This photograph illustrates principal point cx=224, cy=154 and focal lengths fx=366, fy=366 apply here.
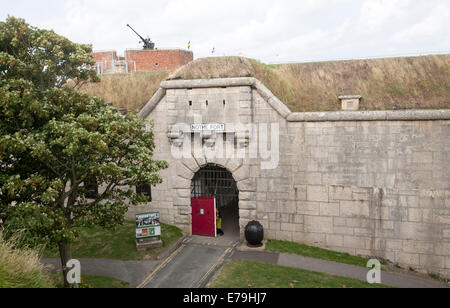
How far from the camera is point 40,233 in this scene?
9.75 metres

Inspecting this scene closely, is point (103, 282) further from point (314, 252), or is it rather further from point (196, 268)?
point (314, 252)

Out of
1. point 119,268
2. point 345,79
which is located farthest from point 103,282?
point 345,79

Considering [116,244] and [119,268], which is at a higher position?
[116,244]

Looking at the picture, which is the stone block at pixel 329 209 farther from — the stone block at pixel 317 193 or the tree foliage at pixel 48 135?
the tree foliage at pixel 48 135

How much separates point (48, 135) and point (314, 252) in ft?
35.3

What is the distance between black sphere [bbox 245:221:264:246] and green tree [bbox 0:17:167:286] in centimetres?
531

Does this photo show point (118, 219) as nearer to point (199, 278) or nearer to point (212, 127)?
point (199, 278)

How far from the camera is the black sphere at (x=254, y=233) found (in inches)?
590

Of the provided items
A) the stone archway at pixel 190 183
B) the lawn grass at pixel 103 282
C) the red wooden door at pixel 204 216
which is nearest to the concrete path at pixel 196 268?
the lawn grass at pixel 103 282

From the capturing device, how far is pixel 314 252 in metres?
14.9

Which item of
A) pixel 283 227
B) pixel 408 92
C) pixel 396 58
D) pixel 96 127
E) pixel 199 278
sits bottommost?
pixel 199 278

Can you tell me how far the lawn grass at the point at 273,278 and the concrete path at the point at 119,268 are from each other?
9.21ft
